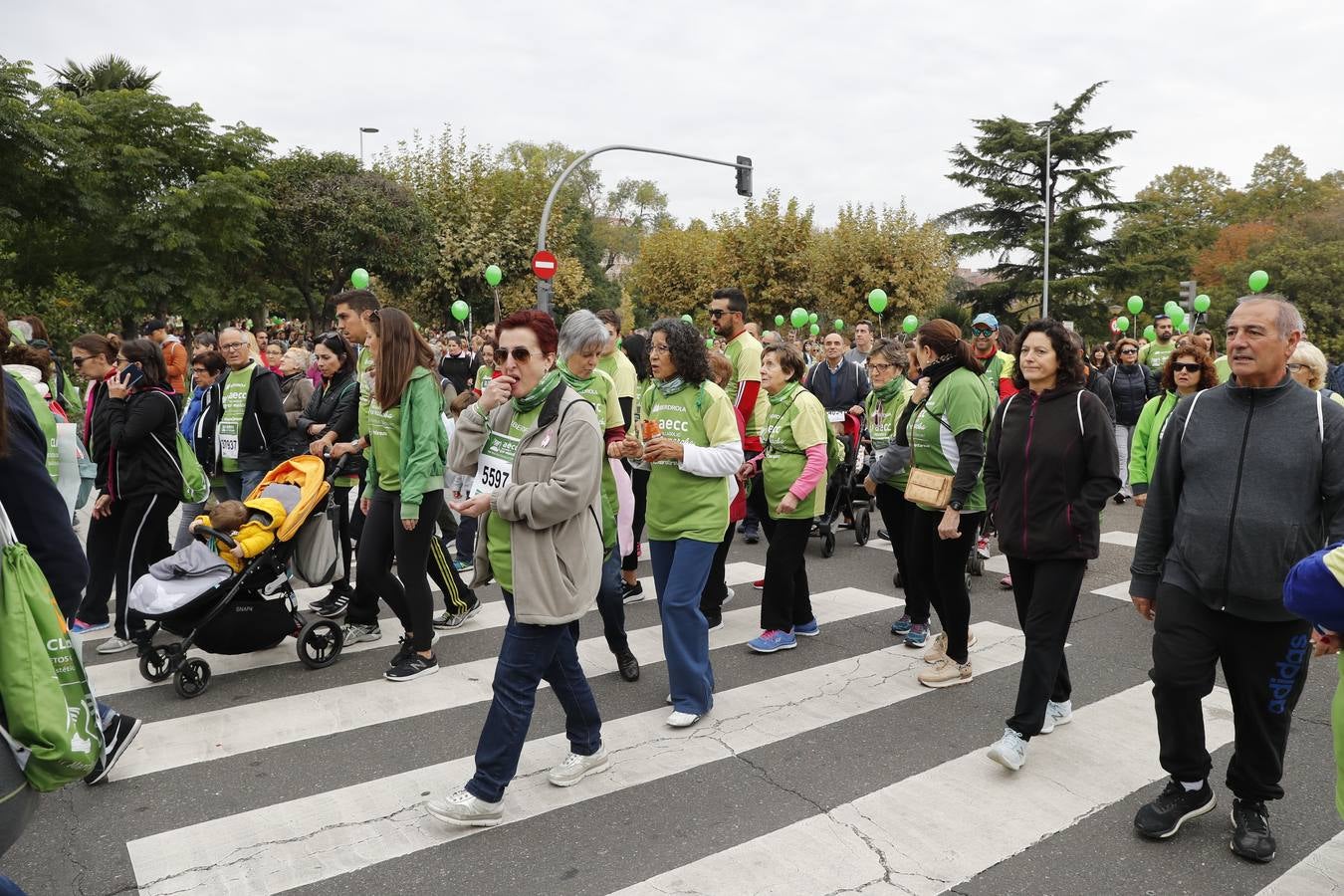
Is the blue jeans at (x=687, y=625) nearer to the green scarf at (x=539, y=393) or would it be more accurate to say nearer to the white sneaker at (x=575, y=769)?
the white sneaker at (x=575, y=769)

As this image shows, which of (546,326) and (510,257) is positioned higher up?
(510,257)

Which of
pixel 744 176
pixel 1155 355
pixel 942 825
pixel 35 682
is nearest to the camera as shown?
pixel 35 682

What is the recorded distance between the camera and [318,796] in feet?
13.0

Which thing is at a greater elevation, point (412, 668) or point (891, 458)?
point (891, 458)

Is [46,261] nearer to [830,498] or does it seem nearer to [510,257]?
[510,257]

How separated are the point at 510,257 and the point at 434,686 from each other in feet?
97.9

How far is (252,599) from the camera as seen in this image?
17.1ft

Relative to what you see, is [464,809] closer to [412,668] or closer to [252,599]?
[412,668]

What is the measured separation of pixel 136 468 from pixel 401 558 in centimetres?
191

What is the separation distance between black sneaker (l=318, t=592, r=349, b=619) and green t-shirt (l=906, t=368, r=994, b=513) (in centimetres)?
397

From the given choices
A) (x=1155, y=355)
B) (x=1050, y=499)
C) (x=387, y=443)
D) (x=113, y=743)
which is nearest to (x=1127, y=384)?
(x=1155, y=355)

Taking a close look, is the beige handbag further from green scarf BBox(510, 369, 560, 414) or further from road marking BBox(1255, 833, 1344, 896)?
green scarf BBox(510, 369, 560, 414)

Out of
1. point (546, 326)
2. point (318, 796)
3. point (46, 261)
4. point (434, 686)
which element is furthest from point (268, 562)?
point (46, 261)

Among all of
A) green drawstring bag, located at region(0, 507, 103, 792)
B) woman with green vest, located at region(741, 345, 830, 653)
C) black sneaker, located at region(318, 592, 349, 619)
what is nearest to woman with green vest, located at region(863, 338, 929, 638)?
woman with green vest, located at region(741, 345, 830, 653)
